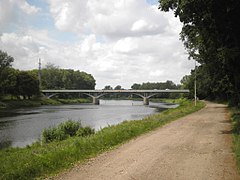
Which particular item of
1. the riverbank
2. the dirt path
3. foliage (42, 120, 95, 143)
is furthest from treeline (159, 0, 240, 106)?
the riverbank

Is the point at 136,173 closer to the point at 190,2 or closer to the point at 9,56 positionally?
the point at 190,2

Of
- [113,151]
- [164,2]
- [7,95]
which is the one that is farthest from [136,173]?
[7,95]

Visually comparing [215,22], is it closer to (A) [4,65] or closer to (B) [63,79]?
(A) [4,65]

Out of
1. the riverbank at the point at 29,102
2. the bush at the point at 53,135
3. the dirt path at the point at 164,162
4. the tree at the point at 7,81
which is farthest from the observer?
the tree at the point at 7,81

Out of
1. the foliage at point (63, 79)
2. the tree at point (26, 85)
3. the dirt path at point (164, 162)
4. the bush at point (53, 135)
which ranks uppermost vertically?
the foliage at point (63, 79)

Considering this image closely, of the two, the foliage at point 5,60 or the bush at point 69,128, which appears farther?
the foliage at point 5,60

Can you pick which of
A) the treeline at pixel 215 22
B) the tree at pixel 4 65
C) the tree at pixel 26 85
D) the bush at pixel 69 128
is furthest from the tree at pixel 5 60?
the treeline at pixel 215 22

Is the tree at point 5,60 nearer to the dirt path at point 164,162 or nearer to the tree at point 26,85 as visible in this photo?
the tree at point 26,85

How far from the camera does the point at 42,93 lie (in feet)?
364

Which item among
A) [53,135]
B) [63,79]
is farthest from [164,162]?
[63,79]

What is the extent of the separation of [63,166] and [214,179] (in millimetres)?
4863

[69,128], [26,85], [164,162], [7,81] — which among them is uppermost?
[7,81]

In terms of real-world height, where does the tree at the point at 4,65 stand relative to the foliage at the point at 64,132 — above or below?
above

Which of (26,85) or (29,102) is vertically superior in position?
(26,85)
